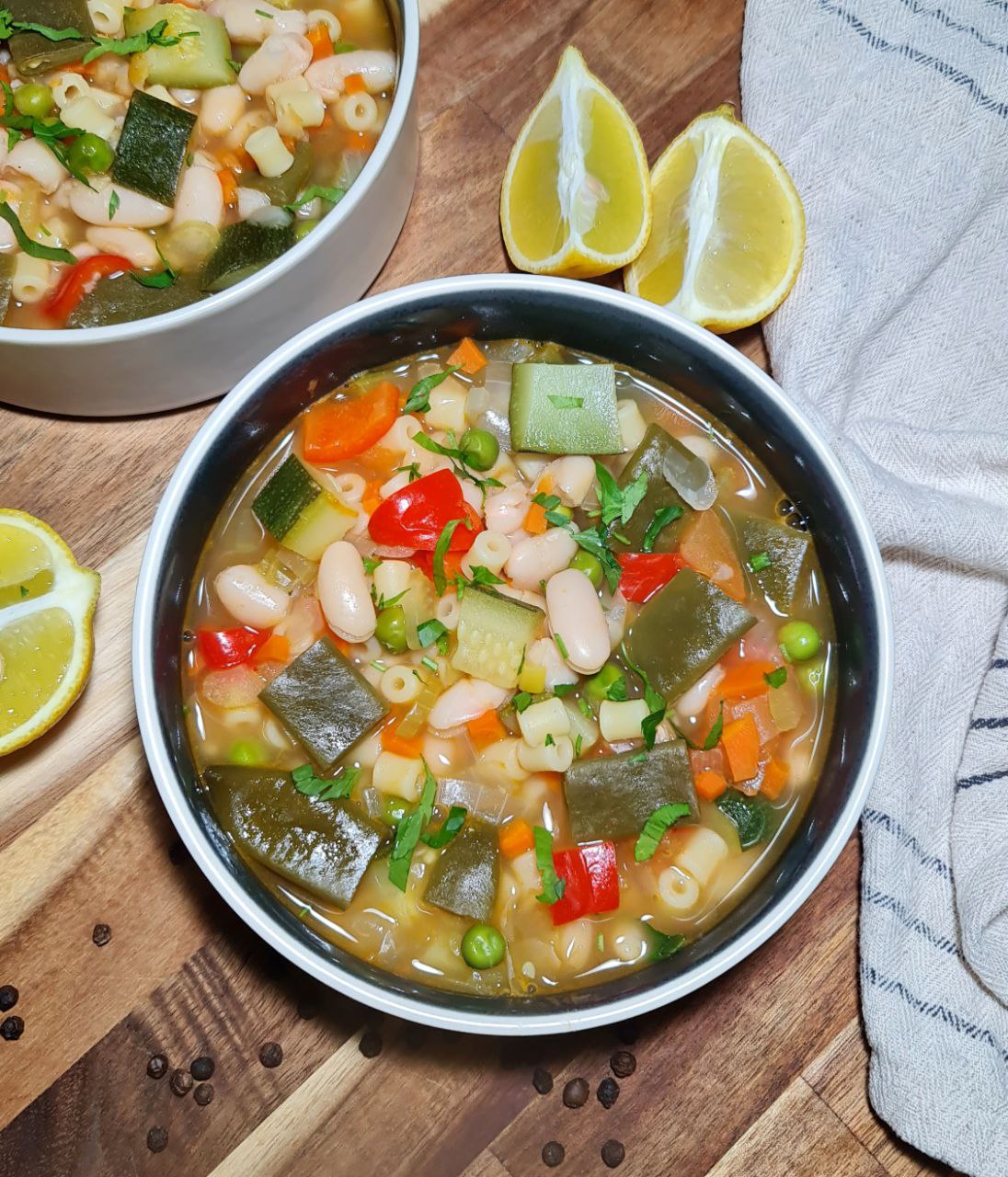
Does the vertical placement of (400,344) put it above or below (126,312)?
below

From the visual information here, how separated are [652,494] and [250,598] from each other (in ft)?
2.41

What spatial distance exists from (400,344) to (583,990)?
1.19 m

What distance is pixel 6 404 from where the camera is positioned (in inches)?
90.6

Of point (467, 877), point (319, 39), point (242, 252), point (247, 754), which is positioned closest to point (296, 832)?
point (247, 754)

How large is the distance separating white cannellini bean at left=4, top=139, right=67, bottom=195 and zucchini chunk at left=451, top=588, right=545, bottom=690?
3.46 ft

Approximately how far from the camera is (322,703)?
1976 mm

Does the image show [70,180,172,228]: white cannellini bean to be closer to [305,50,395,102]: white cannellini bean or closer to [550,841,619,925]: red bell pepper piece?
[305,50,395,102]: white cannellini bean

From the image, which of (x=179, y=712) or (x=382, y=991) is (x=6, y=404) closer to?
(x=179, y=712)

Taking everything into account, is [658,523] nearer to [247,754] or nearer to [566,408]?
[566,408]

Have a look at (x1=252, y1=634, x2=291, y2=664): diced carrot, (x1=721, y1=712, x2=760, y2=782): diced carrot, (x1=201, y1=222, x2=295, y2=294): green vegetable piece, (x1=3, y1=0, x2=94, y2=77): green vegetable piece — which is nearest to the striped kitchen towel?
(x1=721, y1=712, x2=760, y2=782): diced carrot

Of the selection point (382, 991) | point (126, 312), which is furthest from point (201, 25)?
point (382, 991)

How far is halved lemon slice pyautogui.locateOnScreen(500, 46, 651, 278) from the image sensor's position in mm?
2188

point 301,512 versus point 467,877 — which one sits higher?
point 301,512

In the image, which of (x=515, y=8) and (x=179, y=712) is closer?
(x=179, y=712)
